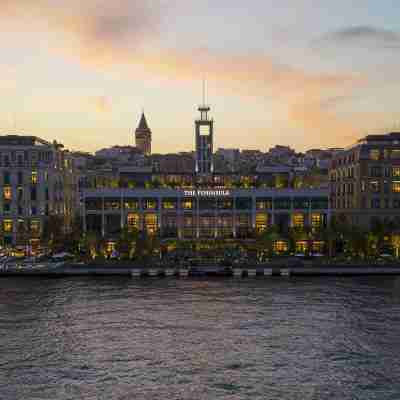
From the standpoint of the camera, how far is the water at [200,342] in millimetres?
44219

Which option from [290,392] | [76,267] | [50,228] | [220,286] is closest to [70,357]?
[290,392]

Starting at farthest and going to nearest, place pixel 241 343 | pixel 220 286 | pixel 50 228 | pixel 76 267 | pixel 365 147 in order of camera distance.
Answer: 1. pixel 365 147
2. pixel 50 228
3. pixel 76 267
4. pixel 220 286
5. pixel 241 343

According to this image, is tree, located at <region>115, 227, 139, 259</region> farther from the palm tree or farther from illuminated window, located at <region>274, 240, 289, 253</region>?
illuminated window, located at <region>274, 240, 289, 253</region>

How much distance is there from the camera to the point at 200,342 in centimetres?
5619

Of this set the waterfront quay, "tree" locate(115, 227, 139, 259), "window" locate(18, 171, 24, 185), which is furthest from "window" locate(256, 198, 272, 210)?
"window" locate(18, 171, 24, 185)

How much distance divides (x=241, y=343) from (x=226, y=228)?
74290 millimetres

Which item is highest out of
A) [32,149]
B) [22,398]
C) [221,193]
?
[32,149]

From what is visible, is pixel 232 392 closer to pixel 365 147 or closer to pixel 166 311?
pixel 166 311

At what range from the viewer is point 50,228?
123m

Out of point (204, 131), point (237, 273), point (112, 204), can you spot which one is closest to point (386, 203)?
point (204, 131)

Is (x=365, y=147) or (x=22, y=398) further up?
(x=365, y=147)

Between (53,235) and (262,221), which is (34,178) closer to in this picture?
(53,235)

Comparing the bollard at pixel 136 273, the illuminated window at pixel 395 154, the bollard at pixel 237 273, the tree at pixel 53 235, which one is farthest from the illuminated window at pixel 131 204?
the illuminated window at pixel 395 154

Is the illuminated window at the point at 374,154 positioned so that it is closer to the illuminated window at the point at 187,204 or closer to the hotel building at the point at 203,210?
the hotel building at the point at 203,210
